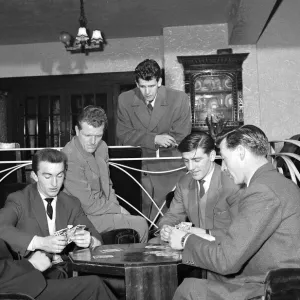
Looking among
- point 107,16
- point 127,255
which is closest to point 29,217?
point 127,255

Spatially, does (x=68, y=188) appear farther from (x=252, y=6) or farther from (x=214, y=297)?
(x=252, y=6)

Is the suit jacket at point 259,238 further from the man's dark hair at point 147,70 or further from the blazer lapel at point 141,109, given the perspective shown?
the blazer lapel at point 141,109

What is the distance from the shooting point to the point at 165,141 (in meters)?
4.29

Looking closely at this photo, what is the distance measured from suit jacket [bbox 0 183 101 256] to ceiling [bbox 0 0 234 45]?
14.0 feet

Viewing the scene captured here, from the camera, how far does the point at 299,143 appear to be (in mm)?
3414

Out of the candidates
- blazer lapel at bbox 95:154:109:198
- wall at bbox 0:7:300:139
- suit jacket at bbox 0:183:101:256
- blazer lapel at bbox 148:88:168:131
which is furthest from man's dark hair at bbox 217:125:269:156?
wall at bbox 0:7:300:139

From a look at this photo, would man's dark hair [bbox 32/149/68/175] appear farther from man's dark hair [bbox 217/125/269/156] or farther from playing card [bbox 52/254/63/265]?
man's dark hair [bbox 217/125/269/156]

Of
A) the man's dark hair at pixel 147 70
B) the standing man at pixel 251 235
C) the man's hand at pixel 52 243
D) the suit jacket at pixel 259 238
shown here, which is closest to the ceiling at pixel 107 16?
the man's dark hair at pixel 147 70

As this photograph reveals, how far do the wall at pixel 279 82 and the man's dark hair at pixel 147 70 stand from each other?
4652 mm

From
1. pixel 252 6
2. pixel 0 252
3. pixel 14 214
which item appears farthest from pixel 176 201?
pixel 252 6

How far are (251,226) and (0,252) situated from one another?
4.26ft

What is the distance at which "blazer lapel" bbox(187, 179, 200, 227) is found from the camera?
3445 mm

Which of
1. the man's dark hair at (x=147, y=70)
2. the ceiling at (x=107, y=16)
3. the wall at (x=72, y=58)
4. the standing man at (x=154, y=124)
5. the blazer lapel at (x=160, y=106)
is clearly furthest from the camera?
the wall at (x=72, y=58)

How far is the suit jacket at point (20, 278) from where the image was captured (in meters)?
2.50
